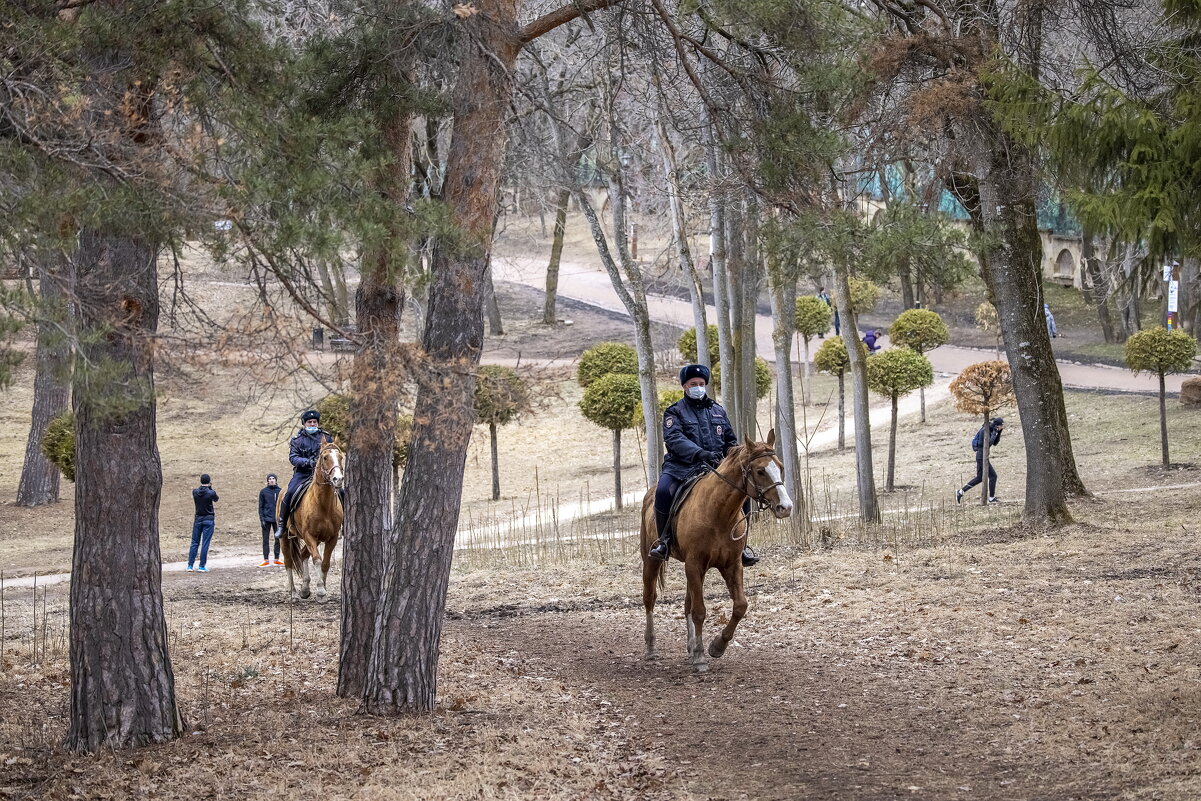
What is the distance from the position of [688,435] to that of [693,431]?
60 millimetres

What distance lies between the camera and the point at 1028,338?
16375 millimetres

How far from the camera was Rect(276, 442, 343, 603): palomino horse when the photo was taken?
49.7 feet

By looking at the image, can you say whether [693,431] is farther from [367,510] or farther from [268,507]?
[268,507]

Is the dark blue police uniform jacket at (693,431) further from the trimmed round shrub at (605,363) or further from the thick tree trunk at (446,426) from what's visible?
the trimmed round shrub at (605,363)

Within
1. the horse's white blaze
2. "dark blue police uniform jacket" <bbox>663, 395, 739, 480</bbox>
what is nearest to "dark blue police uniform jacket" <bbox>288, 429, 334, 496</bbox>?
"dark blue police uniform jacket" <bbox>663, 395, 739, 480</bbox>

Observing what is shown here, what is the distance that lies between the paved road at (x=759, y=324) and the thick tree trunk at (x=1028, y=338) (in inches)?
412

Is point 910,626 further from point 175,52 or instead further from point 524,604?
point 175,52

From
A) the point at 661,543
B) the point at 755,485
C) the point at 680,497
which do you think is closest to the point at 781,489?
the point at 755,485

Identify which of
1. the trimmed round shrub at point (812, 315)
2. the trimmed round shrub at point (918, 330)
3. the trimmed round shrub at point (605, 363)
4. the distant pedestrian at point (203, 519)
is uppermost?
the trimmed round shrub at point (812, 315)

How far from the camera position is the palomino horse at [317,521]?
49.7ft

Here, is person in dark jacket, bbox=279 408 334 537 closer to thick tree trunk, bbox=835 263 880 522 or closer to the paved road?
thick tree trunk, bbox=835 263 880 522

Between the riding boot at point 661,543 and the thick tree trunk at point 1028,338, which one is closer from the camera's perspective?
the riding boot at point 661,543

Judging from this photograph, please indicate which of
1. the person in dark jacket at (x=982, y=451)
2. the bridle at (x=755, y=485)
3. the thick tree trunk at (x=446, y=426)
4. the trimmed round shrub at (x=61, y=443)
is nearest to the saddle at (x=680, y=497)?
the bridle at (x=755, y=485)

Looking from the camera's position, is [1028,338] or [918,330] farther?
[918,330]
